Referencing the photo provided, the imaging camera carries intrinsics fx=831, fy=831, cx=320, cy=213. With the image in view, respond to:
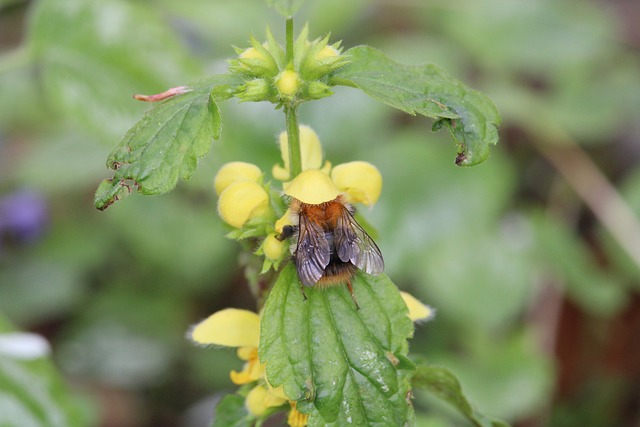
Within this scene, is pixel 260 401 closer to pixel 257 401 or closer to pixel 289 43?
pixel 257 401

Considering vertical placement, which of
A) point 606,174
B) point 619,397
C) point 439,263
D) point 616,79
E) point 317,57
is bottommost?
point 317,57

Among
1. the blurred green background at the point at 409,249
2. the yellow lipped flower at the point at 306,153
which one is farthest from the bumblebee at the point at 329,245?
the blurred green background at the point at 409,249

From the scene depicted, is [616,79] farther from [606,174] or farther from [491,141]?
[491,141]

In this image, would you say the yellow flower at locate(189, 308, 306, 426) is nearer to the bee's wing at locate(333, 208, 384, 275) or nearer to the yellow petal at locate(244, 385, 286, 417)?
the yellow petal at locate(244, 385, 286, 417)

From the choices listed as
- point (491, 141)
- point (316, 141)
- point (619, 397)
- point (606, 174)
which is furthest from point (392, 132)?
point (491, 141)

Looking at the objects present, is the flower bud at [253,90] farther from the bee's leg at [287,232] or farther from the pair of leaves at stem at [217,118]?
the bee's leg at [287,232]
